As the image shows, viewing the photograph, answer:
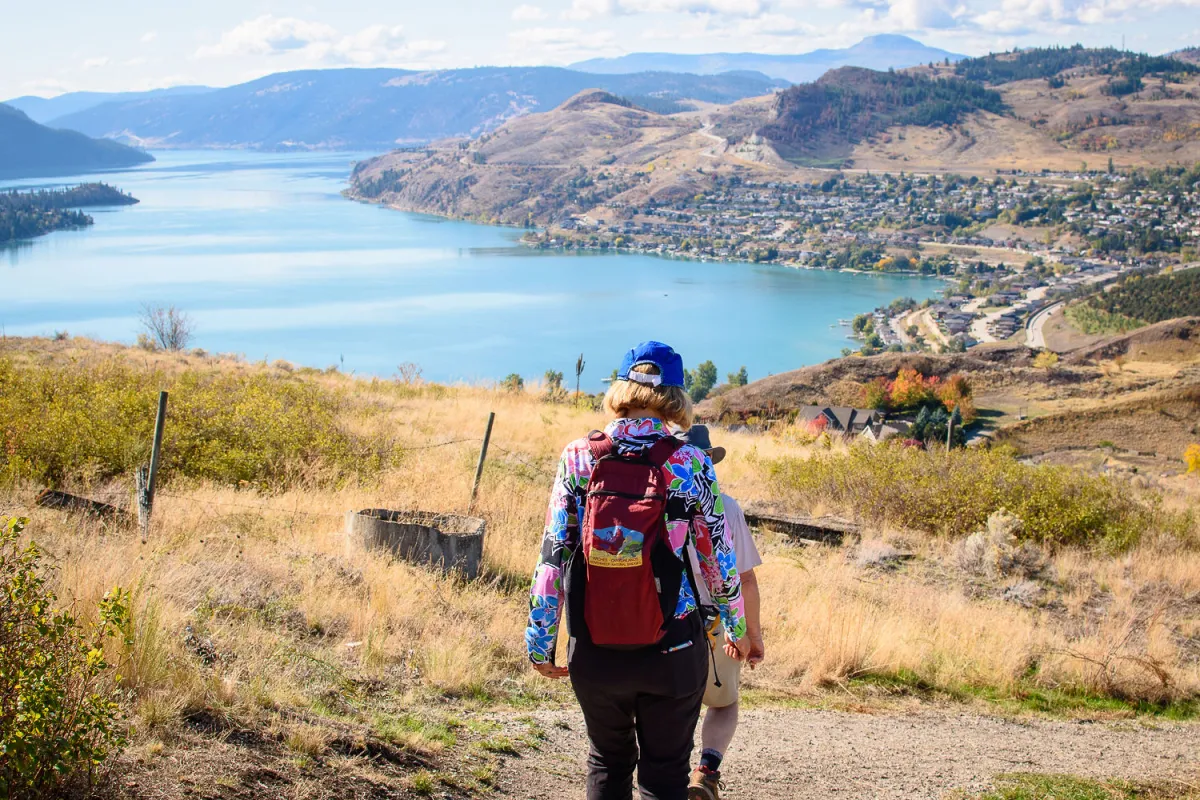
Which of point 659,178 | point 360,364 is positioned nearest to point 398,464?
point 360,364

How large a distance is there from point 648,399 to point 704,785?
1251 millimetres

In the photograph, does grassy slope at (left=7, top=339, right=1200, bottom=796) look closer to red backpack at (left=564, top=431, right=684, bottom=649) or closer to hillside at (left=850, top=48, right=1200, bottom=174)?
red backpack at (left=564, top=431, right=684, bottom=649)

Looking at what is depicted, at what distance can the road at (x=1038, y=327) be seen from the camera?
61759mm

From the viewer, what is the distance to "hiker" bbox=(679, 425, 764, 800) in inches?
110

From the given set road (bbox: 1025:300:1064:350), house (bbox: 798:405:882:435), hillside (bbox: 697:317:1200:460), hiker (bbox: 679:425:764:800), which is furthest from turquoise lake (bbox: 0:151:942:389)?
hiker (bbox: 679:425:764:800)

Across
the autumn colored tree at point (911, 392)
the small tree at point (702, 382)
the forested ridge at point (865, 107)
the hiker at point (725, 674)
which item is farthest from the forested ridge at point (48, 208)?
the hiker at point (725, 674)

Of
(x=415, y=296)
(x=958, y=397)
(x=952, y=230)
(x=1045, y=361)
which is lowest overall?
(x=958, y=397)

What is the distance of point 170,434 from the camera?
26.4 feet

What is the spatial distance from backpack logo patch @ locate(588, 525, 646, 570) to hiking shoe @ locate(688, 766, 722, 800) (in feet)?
3.33

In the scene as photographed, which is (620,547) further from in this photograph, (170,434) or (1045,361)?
(1045,361)

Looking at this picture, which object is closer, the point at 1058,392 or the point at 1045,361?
the point at 1058,392

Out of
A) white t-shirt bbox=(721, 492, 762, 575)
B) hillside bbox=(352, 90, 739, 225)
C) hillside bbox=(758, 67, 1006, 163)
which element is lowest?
white t-shirt bbox=(721, 492, 762, 575)

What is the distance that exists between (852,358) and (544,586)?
34.4 meters

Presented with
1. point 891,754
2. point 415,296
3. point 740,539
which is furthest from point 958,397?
point 415,296
